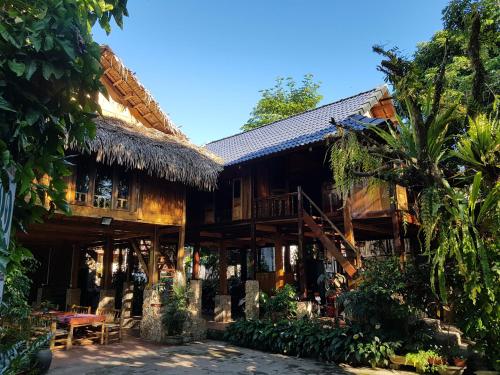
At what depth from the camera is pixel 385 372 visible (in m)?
6.96

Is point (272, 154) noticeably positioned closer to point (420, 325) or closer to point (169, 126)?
point (169, 126)

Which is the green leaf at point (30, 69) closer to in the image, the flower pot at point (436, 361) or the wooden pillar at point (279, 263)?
the flower pot at point (436, 361)

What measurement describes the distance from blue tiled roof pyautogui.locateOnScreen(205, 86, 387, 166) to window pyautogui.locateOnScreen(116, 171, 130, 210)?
3.24 meters

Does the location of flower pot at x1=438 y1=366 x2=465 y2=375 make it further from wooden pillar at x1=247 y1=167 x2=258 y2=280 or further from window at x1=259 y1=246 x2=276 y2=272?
window at x1=259 y1=246 x2=276 y2=272

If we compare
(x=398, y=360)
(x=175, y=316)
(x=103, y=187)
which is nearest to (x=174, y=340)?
(x=175, y=316)

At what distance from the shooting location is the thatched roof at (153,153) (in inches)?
354

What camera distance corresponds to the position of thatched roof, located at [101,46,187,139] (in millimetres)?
10734

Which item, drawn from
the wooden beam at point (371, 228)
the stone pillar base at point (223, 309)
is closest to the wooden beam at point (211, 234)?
the stone pillar base at point (223, 309)

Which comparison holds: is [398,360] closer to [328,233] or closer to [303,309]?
[303,309]

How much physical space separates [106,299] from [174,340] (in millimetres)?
3938

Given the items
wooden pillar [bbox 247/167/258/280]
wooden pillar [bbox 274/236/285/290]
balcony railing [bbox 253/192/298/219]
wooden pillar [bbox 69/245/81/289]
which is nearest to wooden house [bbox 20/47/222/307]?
wooden pillar [bbox 69/245/81/289]

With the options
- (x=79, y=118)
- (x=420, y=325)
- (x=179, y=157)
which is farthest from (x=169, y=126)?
(x=79, y=118)

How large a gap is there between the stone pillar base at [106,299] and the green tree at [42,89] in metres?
11.1

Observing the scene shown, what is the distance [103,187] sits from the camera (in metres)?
9.75
